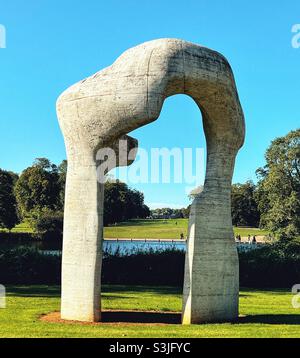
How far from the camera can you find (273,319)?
44.4 ft

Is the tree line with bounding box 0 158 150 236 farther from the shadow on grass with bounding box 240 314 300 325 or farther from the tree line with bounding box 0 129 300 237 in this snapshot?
the shadow on grass with bounding box 240 314 300 325

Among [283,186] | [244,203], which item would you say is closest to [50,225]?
[283,186]

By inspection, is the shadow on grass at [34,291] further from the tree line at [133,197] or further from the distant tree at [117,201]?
the distant tree at [117,201]

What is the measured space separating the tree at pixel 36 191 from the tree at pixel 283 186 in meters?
30.2

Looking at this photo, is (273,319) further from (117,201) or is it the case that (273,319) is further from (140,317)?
(117,201)

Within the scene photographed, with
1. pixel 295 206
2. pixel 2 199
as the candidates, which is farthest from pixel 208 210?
pixel 2 199

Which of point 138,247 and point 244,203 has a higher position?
point 244,203

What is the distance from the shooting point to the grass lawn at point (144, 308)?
1074 centimetres

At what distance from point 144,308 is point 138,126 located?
617 cm

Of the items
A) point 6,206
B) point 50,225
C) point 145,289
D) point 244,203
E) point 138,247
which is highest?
point 244,203

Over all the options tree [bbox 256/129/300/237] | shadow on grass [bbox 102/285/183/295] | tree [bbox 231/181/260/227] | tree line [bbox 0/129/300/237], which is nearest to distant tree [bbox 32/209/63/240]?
tree line [bbox 0/129/300/237]

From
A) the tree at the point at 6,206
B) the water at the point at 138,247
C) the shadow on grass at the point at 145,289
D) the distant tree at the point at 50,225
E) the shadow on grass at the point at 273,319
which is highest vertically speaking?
the tree at the point at 6,206

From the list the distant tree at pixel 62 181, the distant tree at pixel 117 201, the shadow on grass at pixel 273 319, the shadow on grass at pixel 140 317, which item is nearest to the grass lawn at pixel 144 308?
the shadow on grass at pixel 273 319
